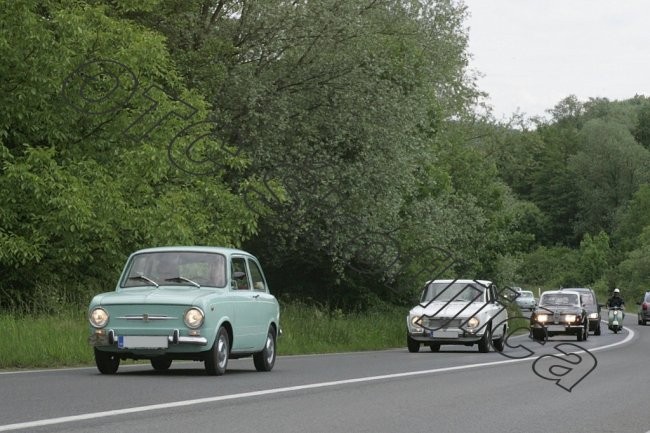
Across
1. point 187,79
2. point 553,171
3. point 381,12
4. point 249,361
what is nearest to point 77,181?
point 249,361

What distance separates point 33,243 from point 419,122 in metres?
17.1

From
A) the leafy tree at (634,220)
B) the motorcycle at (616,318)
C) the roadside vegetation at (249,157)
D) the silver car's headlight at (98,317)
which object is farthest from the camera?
the leafy tree at (634,220)

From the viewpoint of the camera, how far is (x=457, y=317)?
2908 cm

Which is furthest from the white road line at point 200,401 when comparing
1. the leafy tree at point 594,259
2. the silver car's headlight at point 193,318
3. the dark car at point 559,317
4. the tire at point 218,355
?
the leafy tree at point 594,259

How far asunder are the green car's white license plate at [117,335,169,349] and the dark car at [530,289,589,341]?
26.0 m

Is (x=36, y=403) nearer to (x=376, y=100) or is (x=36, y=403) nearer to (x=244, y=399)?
(x=244, y=399)

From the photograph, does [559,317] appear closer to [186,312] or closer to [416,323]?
[416,323]

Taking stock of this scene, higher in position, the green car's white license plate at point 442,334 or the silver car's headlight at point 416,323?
the silver car's headlight at point 416,323

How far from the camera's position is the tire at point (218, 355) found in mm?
16812

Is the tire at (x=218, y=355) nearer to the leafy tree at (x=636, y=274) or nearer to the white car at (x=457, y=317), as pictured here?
the white car at (x=457, y=317)

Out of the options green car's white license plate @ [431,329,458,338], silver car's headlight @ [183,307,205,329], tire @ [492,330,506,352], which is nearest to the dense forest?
green car's white license plate @ [431,329,458,338]

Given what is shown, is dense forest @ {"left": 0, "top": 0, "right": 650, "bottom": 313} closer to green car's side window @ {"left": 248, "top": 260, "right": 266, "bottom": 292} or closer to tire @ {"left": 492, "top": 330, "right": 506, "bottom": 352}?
tire @ {"left": 492, "top": 330, "right": 506, "bottom": 352}

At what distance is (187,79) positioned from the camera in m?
37.3

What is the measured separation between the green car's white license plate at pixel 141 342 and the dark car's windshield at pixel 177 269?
136cm
